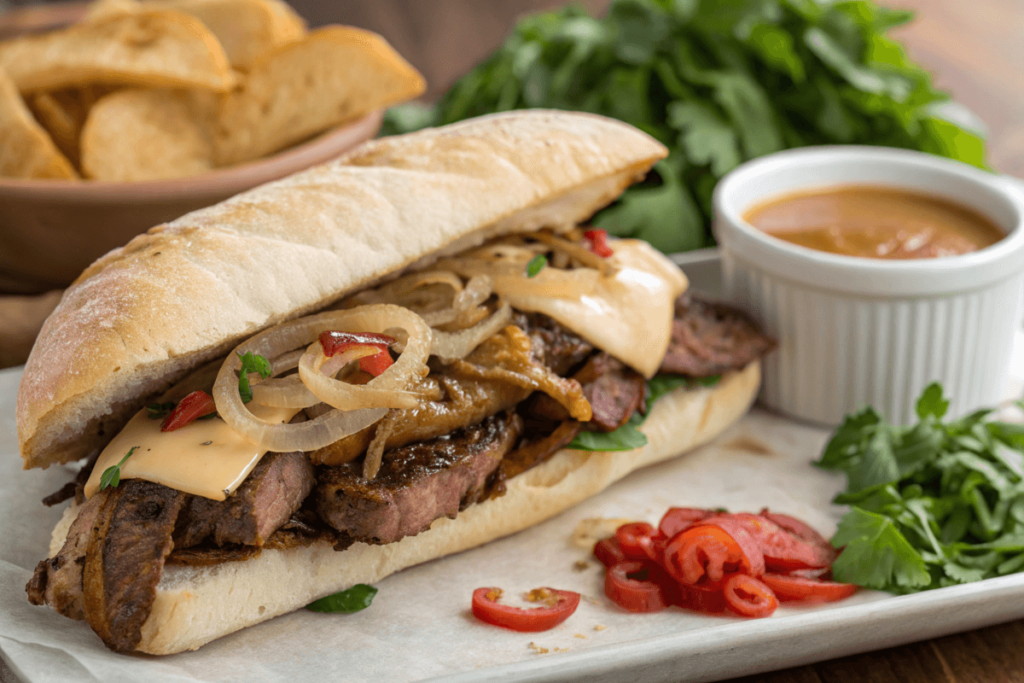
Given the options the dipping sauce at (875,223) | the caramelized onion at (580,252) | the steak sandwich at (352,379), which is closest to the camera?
the steak sandwich at (352,379)

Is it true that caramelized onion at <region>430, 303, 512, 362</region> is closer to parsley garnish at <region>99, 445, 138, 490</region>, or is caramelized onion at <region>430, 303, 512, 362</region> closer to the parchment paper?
the parchment paper

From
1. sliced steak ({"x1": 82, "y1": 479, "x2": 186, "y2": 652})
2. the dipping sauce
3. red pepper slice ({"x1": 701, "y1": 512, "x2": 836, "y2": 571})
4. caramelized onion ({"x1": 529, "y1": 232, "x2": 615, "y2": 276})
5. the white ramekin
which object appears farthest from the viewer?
the dipping sauce

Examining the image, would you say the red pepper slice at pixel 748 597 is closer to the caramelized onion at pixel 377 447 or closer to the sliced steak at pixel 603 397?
the sliced steak at pixel 603 397

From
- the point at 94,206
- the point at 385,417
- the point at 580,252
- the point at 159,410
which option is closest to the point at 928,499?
the point at 580,252

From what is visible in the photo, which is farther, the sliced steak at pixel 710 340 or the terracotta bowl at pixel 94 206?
the terracotta bowl at pixel 94 206

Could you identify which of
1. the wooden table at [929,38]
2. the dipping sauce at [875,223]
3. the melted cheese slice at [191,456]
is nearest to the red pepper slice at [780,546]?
the dipping sauce at [875,223]

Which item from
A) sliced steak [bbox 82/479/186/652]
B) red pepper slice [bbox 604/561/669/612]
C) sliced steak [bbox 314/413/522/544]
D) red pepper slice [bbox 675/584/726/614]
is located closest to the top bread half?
sliced steak [bbox 82/479/186/652]

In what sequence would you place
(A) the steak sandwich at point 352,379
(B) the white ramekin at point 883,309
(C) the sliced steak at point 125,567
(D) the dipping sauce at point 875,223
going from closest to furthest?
1. (C) the sliced steak at point 125,567
2. (A) the steak sandwich at point 352,379
3. (B) the white ramekin at point 883,309
4. (D) the dipping sauce at point 875,223
